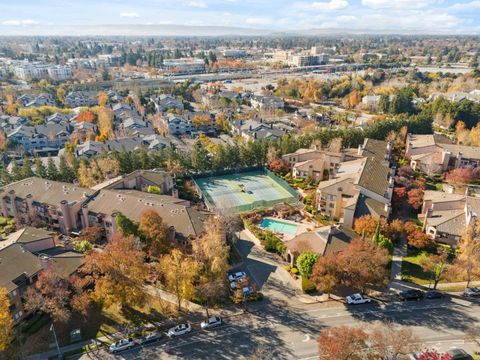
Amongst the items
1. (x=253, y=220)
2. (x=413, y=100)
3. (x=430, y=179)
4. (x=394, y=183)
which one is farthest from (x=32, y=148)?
(x=413, y=100)

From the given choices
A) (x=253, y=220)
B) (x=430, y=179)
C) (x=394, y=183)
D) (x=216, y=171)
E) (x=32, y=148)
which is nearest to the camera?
(x=253, y=220)

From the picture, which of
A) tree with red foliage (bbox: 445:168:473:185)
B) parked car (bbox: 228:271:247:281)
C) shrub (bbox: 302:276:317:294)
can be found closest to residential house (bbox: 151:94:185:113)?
tree with red foliage (bbox: 445:168:473:185)

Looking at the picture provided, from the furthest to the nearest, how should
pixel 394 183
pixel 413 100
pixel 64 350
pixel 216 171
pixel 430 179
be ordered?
pixel 413 100 < pixel 216 171 < pixel 430 179 < pixel 394 183 < pixel 64 350

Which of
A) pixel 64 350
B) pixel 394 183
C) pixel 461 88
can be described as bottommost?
pixel 64 350

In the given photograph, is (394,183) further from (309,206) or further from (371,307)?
(371,307)

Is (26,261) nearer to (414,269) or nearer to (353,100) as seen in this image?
(414,269)

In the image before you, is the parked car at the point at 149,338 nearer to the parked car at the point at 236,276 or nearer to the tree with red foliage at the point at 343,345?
the parked car at the point at 236,276

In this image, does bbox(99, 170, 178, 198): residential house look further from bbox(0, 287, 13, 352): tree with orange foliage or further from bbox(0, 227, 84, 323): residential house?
bbox(0, 287, 13, 352): tree with orange foliage
